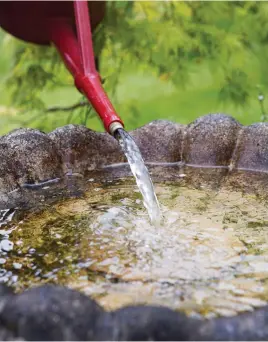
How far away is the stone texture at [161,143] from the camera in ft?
7.18

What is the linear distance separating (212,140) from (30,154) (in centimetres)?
70

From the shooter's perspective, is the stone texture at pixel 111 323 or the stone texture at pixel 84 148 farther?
the stone texture at pixel 84 148

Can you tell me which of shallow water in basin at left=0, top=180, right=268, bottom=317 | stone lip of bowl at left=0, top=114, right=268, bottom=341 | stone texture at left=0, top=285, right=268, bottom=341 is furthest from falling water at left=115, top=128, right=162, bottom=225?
stone texture at left=0, top=285, right=268, bottom=341

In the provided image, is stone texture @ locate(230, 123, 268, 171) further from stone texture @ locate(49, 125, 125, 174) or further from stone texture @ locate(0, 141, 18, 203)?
stone texture @ locate(0, 141, 18, 203)

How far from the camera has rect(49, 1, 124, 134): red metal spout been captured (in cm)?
187

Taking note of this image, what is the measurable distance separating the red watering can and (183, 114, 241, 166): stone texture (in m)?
0.43

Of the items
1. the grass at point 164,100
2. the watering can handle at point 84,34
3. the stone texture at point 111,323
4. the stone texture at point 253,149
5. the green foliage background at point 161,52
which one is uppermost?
the watering can handle at point 84,34

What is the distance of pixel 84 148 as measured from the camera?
214 centimetres

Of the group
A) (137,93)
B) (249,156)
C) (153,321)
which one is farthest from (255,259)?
(137,93)

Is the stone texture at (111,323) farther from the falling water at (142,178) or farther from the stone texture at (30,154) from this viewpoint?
the stone texture at (30,154)

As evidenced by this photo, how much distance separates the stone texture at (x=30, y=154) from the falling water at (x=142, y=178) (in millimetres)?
317

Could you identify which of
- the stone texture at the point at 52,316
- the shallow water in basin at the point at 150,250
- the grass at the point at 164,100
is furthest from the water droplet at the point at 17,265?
the grass at the point at 164,100

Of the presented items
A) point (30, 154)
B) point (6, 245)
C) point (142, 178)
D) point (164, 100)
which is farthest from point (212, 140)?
point (164, 100)

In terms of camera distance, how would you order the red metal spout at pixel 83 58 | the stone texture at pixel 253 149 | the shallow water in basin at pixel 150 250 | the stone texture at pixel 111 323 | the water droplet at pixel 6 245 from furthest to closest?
the stone texture at pixel 253 149, the red metal spout at pixel 83 58, the water droplet at pixel 6 245, the shallow water in basin at pixel 150 250, the stone texture at pixel 111 323
